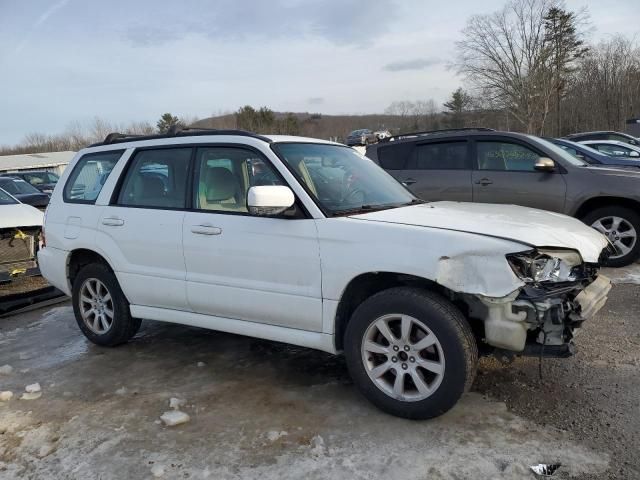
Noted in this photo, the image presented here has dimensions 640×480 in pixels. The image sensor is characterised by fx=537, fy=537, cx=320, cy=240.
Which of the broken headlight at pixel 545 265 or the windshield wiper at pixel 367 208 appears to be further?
the windshield wiper at pixel 367 208

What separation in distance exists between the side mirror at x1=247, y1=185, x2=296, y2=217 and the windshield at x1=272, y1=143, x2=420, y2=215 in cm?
22

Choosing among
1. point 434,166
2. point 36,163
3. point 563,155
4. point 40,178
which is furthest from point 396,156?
point 36,163

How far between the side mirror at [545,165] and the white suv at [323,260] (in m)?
2.96

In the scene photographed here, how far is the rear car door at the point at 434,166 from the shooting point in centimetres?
735

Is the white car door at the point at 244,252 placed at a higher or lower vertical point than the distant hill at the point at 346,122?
lower

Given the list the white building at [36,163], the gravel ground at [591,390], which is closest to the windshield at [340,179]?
the gravel ground at [591,390]

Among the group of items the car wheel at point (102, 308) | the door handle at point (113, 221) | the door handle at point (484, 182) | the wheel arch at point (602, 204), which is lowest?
the car wheel at point (102, 308)

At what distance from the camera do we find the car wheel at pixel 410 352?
301 cm

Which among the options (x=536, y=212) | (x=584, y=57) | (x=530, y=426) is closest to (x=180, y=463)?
(x=530, y=426)

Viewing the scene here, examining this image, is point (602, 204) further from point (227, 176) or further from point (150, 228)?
point (150, 228)

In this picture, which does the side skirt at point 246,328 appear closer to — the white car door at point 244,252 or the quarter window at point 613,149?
the white car door at point 244,252

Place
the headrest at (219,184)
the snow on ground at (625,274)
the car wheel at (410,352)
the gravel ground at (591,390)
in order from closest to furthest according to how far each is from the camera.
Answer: the gravel ground at (591,390) < the car wheel at (410,352) < the headrest at (219,184) < the snow on ground at (625,274)

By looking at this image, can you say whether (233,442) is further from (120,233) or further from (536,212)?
(536,212)

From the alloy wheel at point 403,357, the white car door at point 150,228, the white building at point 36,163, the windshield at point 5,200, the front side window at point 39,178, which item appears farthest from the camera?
the white building at point 36,163
